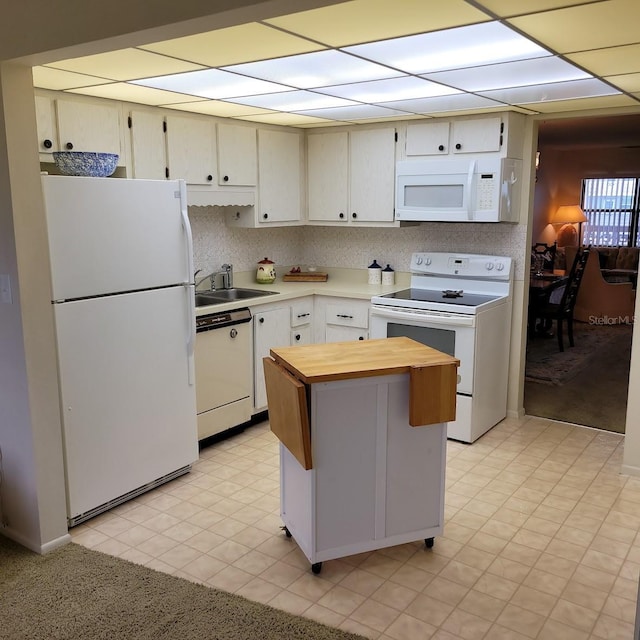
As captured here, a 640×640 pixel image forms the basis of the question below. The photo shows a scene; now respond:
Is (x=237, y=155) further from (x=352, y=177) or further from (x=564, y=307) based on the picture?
(x=564, y=307)

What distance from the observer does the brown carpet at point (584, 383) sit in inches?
189

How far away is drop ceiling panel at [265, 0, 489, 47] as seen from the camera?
2.02 meters

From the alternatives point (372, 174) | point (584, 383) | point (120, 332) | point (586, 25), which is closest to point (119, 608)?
point (120, 332)

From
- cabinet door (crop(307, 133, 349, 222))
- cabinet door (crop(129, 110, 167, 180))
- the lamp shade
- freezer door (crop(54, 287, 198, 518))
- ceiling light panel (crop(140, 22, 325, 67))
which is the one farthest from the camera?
the lamp shade

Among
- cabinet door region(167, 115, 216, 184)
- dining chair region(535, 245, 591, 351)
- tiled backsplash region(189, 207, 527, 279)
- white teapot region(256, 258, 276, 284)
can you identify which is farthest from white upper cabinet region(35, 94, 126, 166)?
dining chair region(535, 245, 591, 351)

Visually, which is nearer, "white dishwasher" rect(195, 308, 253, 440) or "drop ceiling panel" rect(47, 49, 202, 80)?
"drop ceiling panel" rect(47, 49, 202, 80)

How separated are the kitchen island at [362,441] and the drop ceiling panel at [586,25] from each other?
1.31m

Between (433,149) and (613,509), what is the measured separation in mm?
2594

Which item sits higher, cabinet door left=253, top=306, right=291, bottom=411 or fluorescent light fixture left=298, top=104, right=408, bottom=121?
fluorescent light fixture left=298, top=104, right=408, bottom=121

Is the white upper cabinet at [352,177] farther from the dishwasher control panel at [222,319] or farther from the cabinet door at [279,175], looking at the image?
the dishwasher control panel at [222,319]

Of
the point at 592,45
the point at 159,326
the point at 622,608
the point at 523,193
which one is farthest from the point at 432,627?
the point at 523,193

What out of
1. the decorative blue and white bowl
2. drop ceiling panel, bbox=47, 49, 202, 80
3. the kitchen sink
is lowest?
the kitchen sink

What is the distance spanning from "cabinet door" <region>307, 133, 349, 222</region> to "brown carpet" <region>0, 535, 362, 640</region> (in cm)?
315

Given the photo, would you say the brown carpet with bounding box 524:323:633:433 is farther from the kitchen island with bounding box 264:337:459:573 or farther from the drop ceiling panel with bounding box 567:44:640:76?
the drop ceiling panel with bounding box 567:44:640:76
